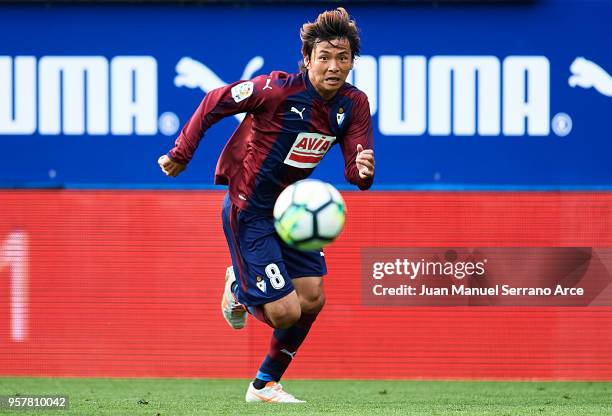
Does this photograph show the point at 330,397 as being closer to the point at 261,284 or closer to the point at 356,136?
the point at 261,284

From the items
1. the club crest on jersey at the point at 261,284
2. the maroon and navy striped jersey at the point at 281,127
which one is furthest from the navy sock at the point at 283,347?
the maroon and navy striped jersey at the point at 281,127

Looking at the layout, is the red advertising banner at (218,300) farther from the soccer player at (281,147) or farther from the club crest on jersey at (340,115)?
the club crest on jersey at (340,115)

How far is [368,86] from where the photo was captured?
10.7 meters

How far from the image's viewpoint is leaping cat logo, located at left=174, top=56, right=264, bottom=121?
35.4 feet

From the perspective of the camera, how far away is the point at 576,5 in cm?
1067

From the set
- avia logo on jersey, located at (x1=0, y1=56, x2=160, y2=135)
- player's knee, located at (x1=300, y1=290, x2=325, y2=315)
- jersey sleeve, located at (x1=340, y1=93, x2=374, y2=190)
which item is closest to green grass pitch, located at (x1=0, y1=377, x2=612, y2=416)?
player's knee, located at (x1=300, y1=290, x2=325, y2=315)

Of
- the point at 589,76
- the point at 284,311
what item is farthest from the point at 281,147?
the point at 589,76

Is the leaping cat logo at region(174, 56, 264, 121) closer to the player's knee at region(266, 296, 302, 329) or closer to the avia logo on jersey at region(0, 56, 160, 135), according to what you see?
the avia logo on jersey at region(0, 56, 160, 135)

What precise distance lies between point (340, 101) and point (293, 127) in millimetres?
325

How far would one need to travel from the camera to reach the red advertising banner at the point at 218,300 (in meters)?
9.32

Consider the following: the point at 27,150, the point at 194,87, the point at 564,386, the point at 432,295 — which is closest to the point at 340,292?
the point at 432,295

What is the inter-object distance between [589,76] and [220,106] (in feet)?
16.0

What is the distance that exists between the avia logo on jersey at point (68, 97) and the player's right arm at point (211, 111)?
408cm

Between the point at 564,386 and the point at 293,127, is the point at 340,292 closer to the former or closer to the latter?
the point at 564,386
